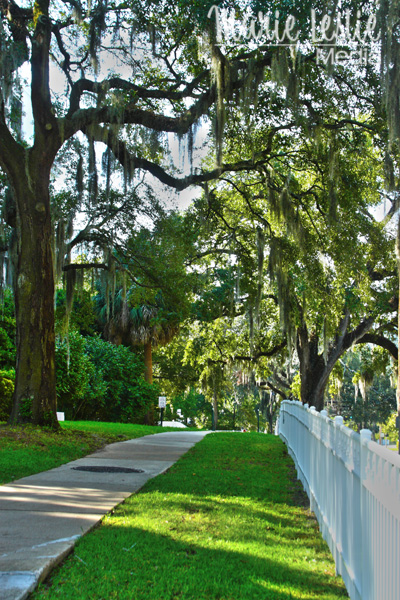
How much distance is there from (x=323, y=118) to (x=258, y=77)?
2259 millimetres

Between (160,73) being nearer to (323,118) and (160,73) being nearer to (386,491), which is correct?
(323,118)

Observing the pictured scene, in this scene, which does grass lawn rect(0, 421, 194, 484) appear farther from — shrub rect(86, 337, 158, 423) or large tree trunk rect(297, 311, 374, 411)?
shrub rect(86, 337, 158, 423)

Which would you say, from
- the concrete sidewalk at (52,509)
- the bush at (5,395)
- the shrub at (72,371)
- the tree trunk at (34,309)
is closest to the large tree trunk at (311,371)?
the shrub at (72,371)

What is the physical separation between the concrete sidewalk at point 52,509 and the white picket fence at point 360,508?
5.79 ft

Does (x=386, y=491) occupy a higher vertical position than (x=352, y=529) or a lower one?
higher

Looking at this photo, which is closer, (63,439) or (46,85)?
(63,439)

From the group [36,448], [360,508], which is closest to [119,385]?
[36,448]

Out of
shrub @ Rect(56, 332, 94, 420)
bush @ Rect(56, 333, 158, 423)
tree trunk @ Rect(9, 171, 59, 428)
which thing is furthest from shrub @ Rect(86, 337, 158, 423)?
tree trunk @ Rect(9, 171, 59, 428)

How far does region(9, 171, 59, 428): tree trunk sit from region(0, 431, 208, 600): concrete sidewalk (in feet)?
6.89

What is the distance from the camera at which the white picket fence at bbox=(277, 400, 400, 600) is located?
2285mm

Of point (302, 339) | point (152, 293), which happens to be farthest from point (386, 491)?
point (302, 339)

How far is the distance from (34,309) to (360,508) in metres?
8.47

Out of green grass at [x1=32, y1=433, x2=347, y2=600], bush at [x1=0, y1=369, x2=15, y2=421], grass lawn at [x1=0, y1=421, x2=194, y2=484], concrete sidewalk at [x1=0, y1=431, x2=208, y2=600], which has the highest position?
bush at [x1=0, y1=369, x2=15, y2=421]

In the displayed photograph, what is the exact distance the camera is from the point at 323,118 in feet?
42.1
